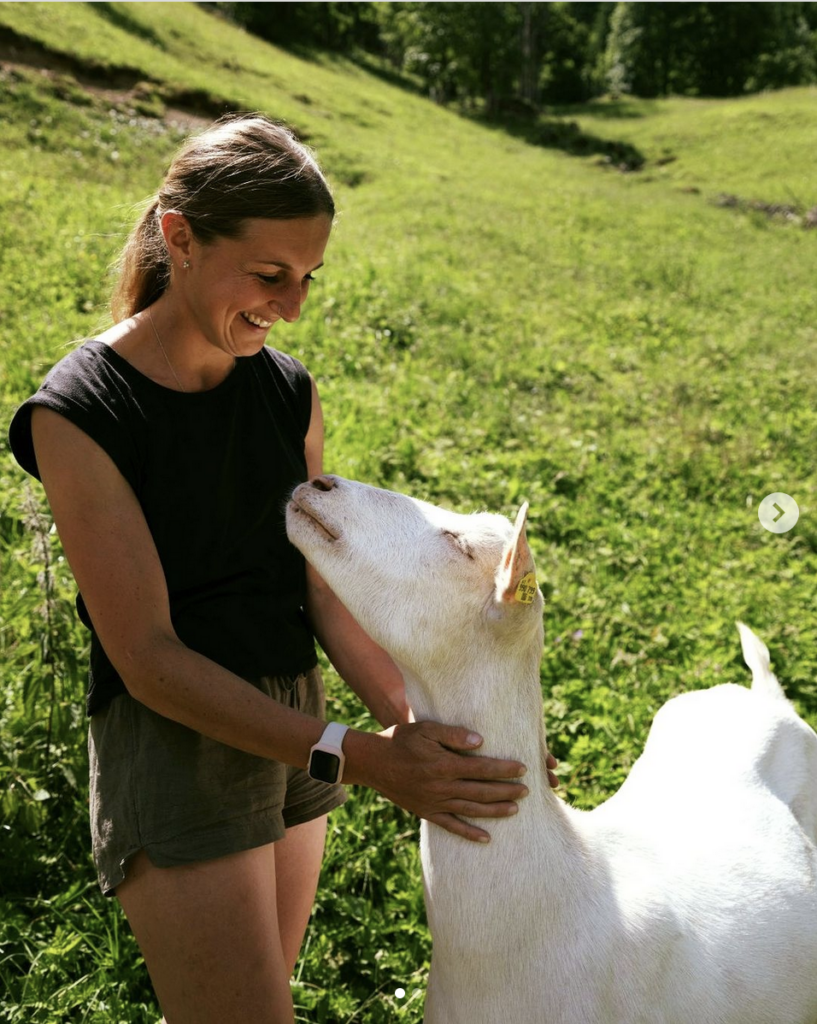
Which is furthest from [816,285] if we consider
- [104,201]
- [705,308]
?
[104,201]

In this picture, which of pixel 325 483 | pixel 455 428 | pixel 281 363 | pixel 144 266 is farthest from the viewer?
pixel 455 428

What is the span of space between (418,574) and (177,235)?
40.3 inches

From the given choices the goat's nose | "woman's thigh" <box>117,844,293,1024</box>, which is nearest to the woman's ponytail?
the goat's nose

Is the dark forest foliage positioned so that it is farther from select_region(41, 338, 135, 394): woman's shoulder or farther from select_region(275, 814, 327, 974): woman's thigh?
select_region(275, 814, 327, 974): woman's thigh

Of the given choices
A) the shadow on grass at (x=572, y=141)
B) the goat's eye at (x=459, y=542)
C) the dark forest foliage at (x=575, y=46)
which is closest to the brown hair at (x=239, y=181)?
the goat's eye at (x=459, y=542)

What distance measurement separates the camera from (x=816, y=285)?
13.5 meters

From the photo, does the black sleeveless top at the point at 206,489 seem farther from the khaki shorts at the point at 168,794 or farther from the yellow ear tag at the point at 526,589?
the yellow ear tag at the point at 526,589

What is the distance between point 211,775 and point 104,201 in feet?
33.7

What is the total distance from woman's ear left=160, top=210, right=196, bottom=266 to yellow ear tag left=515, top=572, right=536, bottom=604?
44.8 inches

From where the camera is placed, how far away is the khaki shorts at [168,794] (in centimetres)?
Result: 204

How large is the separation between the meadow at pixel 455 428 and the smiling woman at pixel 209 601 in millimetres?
486

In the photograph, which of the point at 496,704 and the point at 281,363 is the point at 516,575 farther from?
the point at 281,363

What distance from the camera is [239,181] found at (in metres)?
2.18

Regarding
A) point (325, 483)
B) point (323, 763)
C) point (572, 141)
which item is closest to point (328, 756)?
point (323, 763)
